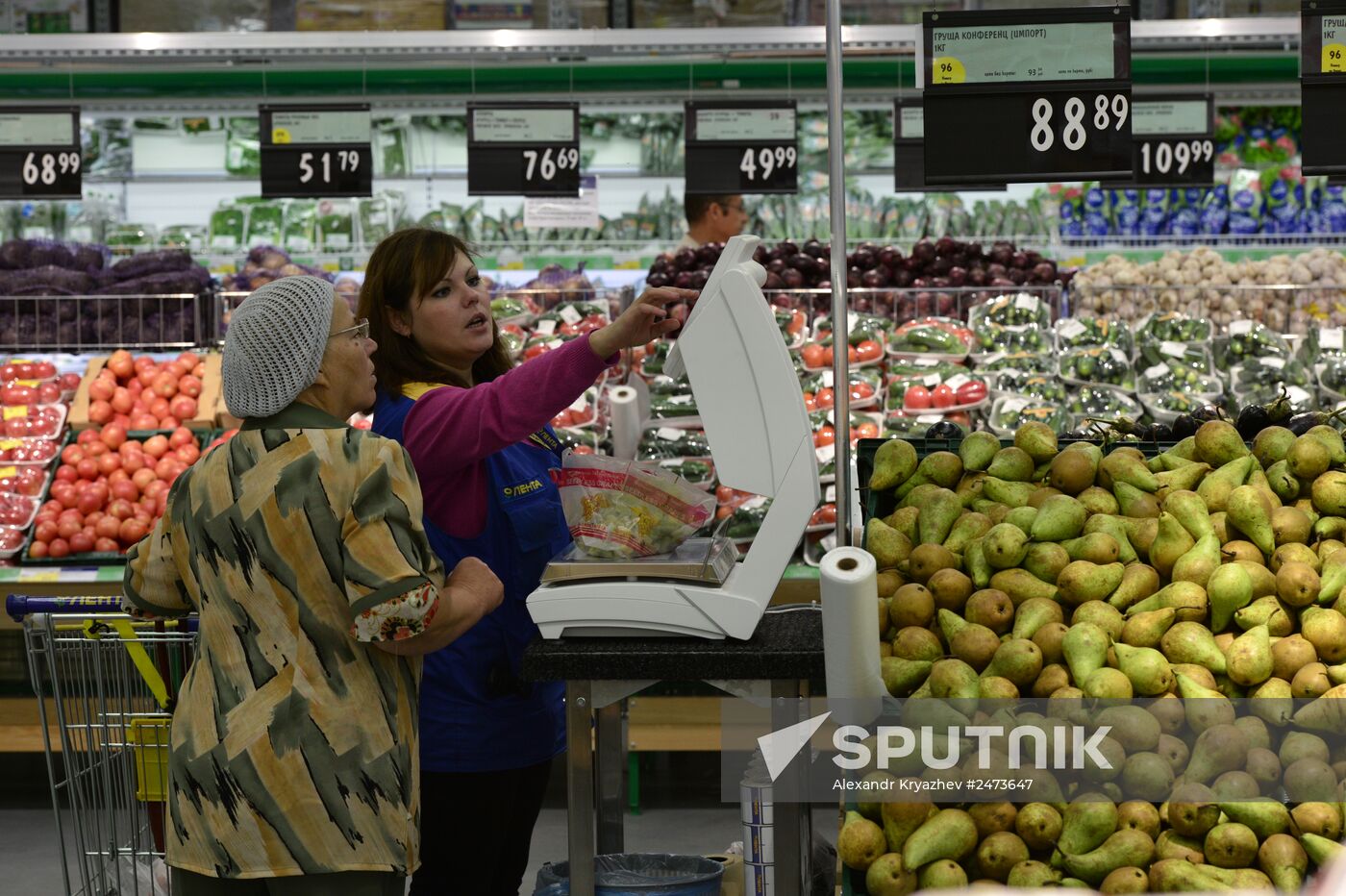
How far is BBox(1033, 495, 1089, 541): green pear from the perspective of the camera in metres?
2.25

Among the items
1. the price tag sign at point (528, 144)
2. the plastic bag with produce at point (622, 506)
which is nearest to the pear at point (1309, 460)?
the plastic bag with produce at point (622, 506)

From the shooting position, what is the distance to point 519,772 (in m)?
2.47

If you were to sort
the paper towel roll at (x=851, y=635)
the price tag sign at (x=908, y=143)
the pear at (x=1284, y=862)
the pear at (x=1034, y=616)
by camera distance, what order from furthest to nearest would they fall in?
the price tag sign at (x=908, y=143) < the pear at (x=1034, y=616) < the paper towel roll at (x=851, y=635) < the pear at (x=1284, y=862)

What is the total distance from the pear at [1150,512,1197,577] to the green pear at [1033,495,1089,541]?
0.41ft

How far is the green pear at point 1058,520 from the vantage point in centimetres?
225

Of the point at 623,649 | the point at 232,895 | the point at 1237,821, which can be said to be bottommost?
the point at 232,895

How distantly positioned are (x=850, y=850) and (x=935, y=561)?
1.76ft

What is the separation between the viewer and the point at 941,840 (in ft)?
5.98

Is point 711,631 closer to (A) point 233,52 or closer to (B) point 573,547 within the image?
(B) point 573,547

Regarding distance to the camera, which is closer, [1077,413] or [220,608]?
[220,608]

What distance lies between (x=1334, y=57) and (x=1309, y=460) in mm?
1927

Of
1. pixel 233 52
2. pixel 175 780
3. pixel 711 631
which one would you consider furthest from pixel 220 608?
pixel 233 52

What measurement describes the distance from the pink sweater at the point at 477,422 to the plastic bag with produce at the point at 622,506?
107mm

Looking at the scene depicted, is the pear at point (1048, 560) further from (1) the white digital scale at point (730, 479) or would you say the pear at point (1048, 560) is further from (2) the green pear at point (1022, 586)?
(1) the white digital scale at point (730, 479)
